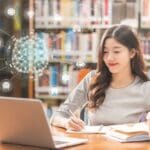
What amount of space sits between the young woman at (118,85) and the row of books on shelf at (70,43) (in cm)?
133

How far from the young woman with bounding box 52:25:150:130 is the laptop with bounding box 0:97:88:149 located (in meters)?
0.56

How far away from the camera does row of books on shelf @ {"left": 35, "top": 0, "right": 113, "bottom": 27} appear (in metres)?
3.73

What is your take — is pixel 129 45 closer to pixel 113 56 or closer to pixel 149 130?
pixel 113 56

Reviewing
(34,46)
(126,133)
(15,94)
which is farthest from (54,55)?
(126,133)

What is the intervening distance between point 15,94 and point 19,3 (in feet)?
2.82

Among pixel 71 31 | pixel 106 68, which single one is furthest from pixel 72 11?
pixel 106 68

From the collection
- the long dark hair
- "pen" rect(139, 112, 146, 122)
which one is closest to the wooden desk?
"pen" rect(139, 112, 146, 122)

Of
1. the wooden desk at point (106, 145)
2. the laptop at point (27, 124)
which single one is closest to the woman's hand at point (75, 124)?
the wooden desk at point (106, 145)

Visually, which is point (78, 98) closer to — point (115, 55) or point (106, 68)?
point (106, 68)

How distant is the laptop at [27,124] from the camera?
1.52m

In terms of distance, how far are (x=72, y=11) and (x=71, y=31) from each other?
187mm

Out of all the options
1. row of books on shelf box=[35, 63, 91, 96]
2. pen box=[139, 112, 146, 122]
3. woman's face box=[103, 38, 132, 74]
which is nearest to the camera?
pen box=[139, 112, 146, 122]

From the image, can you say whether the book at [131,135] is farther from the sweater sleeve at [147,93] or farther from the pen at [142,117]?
the sweater sleeve at [147,93]

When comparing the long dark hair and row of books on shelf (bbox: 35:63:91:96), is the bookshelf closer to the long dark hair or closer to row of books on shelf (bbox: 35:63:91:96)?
row of books on shelf (bbox: 35:63:91:96)
